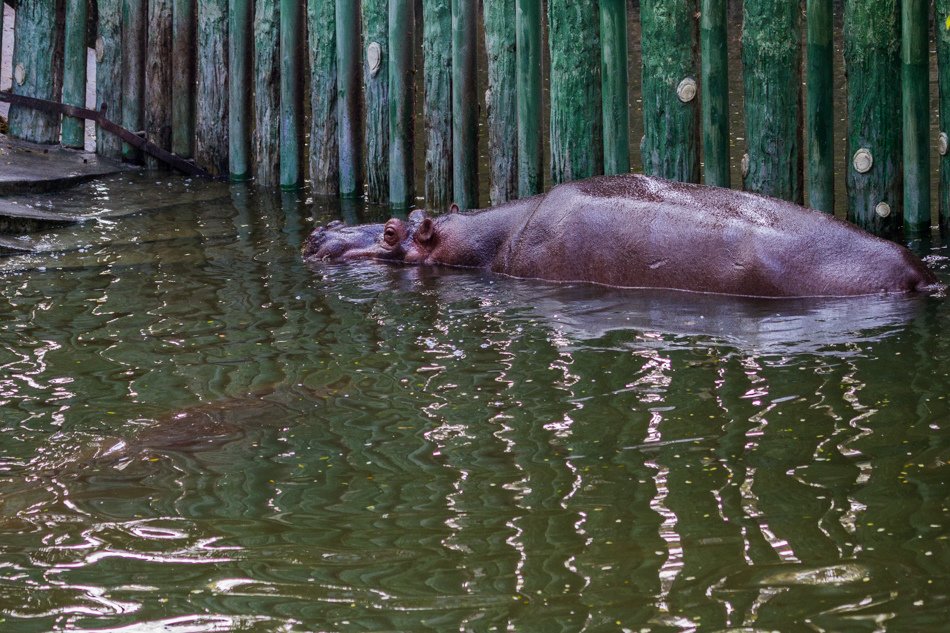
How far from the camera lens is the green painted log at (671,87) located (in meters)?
7.34

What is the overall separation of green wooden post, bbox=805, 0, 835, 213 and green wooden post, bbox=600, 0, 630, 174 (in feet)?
3.24

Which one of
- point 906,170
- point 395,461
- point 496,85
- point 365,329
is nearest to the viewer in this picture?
point 395,461

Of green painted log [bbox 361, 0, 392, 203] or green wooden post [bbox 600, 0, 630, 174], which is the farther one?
green painted log [bbox 361, 0, 392, 203]

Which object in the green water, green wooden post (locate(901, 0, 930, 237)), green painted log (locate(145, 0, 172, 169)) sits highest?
green painted log (locate(145, 0, 172, 169))

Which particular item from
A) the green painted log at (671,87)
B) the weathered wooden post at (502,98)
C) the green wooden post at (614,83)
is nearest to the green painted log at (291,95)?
the weathered wooden post at (502,98)

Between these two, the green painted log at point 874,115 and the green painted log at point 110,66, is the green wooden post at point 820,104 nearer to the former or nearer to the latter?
the green painted log at point 874,115

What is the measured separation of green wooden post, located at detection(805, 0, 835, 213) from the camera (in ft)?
23.2

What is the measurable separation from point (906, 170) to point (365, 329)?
309 centimetres

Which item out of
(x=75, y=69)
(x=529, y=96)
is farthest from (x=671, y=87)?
(x=75, y=69)

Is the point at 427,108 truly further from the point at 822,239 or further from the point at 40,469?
the point at 40,469

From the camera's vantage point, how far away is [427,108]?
27.6 ft

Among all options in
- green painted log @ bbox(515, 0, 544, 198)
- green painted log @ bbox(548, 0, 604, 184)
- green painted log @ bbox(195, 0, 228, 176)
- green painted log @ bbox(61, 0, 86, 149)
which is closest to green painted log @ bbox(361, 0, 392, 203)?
green painted log @ bbox(515, 0, 544, 198)

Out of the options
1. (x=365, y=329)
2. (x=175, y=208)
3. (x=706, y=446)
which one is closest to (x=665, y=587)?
(x=706, y=446)

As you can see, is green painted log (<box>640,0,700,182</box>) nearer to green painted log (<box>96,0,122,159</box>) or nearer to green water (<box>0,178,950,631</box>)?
green water (<box>0,178,950,631</box>)
